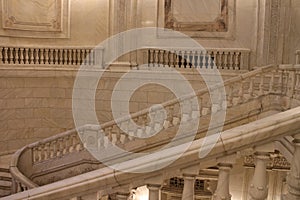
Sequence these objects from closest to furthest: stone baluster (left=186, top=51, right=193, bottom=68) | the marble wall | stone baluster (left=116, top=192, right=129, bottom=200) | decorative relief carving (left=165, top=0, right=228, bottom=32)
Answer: stone baluster (left=116, top=192, right=129, bottom=200), stone baluster (left=186, top=51, right=193, bottom=68), decorative relief carving (left=165, top=0, right=228, bottom=32), the marble wall

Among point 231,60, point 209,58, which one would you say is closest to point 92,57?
point 209,58

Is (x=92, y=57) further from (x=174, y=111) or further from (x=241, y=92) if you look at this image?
(x=241, y=92)

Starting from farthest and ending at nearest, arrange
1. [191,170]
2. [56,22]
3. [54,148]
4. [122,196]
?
[56,22] → [54,148] → [122,196] → [191,170]

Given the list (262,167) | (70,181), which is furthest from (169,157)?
(70,181)

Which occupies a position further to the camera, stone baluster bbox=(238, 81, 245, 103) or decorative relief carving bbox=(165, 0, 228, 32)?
decorative relief carving bbox=(165, 0, 228, 32)

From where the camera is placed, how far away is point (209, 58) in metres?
9.23

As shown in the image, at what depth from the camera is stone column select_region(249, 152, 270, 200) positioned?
215 centimetres

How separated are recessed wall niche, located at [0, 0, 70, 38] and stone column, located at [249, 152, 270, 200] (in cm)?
860

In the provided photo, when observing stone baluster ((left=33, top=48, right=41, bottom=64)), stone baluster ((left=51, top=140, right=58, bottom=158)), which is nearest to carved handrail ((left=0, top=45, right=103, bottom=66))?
stone baluster ((left=33, top=48, right=41, bottom=64))

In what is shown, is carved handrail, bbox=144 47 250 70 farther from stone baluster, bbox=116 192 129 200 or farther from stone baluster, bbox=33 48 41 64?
stone baluster, bbox=116 192 129 200

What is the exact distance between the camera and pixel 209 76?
897 cm

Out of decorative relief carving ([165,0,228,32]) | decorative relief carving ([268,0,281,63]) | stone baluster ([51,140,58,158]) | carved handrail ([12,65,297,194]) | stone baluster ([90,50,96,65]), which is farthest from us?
stone baluster ([90,50,96,65])

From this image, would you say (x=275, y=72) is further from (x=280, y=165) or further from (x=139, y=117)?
(x=139, y=117)

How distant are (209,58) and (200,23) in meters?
0.97
